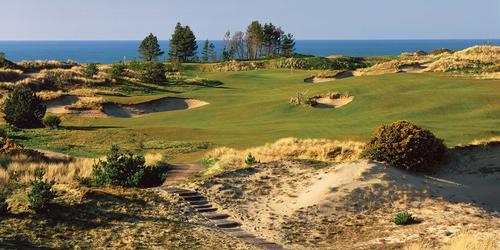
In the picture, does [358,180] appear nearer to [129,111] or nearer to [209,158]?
[209,158]

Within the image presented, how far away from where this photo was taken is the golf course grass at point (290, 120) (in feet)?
103

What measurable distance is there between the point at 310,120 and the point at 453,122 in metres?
9.96

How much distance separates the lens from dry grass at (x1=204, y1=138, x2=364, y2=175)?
948 inches

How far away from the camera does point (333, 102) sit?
4597cm

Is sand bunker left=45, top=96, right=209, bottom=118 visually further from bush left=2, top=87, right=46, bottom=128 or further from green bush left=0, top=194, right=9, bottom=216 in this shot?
green bush left=0, top=194, right=9, bottom=216

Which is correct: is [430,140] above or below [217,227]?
above

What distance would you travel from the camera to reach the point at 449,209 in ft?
55.6

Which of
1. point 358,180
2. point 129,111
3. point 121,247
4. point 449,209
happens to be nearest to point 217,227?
point 121,247

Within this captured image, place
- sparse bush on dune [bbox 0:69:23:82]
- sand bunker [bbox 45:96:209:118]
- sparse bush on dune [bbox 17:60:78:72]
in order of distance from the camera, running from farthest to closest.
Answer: sparse bush on dune [bbox 17:60:78:72]
sparse bush on dune [bbox 0:69:23:82]
sand bunker [bbox 45:96:209:118]

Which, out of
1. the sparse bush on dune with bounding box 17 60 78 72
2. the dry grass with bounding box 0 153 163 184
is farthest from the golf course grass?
the sparse bush on dune with bounding box 17 60 78 72

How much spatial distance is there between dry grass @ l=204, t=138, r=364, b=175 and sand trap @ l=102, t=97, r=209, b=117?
2532cm

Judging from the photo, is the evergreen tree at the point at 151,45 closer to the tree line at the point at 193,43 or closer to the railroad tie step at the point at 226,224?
the tree line at the point at 193,43

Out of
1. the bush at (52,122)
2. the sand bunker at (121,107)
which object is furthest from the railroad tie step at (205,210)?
the sand bunker at (121,107)

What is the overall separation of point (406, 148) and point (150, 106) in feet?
115
